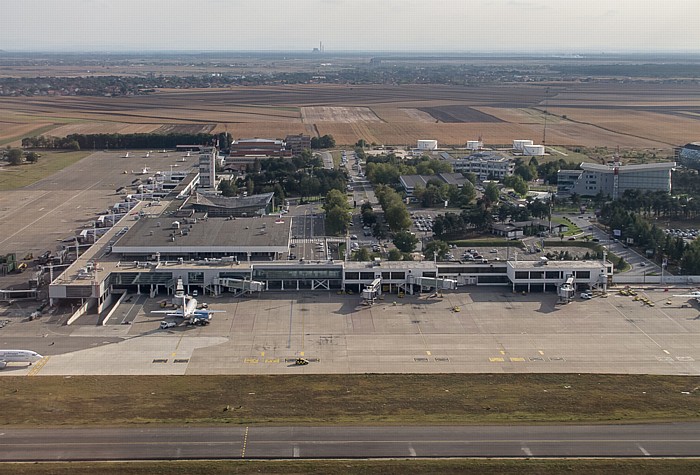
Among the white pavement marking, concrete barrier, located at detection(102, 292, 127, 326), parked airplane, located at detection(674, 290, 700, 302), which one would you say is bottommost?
concrete barrier, located at detection(102, 292, 127, 326)

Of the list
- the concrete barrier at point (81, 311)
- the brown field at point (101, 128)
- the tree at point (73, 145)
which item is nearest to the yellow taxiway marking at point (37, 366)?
the concrete barrier at point (81, 311)

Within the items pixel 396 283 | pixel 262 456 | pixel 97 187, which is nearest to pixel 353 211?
pixel 396 283

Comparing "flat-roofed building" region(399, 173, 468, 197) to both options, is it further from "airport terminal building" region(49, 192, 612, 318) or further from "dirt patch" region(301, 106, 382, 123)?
"dirt patch" region(301, 106, 382, 123)

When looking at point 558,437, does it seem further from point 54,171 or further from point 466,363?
point 54,171

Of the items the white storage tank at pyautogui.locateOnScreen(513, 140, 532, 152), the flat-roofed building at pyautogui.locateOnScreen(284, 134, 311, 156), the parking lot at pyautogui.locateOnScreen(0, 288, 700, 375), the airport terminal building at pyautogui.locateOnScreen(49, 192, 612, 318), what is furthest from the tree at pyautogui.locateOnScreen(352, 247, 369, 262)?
the white storage tank at pyautogui.locateOnScreen(513, 140, 532, 152)

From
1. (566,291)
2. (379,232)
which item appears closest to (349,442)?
(566,291)
